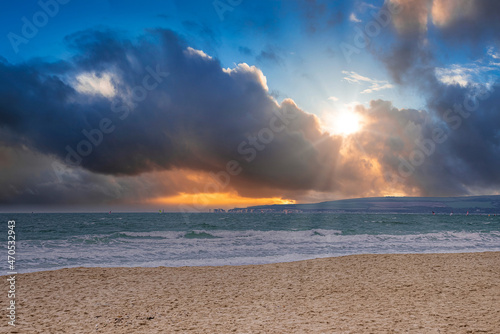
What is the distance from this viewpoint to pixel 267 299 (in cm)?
1014

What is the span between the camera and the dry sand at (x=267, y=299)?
773 cm

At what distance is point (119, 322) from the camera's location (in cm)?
827

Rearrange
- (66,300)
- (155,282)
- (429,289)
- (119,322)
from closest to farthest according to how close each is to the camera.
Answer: (119,322)
(66,300)
(429,289)
(155,282)

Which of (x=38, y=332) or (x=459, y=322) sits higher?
(x=459, y=322)

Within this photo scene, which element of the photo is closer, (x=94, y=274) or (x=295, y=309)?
(x=295, y=309)

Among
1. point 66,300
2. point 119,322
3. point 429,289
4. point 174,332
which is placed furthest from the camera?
point 429,289

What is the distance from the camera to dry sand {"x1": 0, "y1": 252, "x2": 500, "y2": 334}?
773 cm

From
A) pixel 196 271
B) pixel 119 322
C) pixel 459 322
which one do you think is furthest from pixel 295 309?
pixel 196 271

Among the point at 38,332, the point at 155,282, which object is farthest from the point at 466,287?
the point at 38,332

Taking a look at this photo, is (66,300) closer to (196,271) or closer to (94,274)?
(94,274)

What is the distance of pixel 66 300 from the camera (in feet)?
33.6

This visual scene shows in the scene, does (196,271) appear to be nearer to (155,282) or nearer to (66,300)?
(155,282)

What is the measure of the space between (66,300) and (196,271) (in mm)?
5461

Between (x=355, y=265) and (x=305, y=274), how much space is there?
3147 mm
